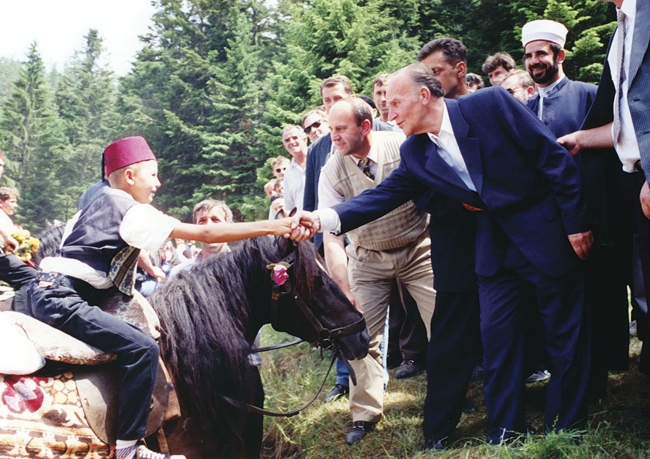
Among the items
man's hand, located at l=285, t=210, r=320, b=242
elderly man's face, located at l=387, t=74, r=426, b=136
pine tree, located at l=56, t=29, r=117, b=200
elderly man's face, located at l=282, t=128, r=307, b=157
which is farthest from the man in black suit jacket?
pine tree, located at l=56, t=29, r=117, b=200

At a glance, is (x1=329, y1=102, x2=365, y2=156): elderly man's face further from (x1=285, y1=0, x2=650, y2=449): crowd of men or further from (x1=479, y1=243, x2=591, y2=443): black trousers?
(x1=479, y1=243, x2=591, y2=443): black trousers

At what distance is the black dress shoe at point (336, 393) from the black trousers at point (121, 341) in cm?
250

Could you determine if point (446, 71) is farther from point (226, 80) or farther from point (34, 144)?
point (34, 144)

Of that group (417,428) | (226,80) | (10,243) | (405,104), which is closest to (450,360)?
(417,428)

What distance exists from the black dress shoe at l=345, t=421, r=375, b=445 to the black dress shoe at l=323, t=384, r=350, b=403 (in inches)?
25.9

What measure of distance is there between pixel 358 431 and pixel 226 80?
34241mm

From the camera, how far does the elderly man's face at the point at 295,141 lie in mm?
7191

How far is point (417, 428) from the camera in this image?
442cm

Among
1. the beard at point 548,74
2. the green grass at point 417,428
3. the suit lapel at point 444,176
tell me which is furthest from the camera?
the beard at point 548,74

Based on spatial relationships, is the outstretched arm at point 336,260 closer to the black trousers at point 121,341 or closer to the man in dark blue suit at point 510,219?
the man in dark blue suit at point 510,219

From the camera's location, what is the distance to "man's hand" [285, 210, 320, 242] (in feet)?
11.5

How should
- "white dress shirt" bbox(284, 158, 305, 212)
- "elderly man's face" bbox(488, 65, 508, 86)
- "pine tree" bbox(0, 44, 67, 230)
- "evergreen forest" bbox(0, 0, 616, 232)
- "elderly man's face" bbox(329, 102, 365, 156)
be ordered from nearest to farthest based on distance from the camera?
"elderly man's face" bbox(329, 102, 365, 156)
"elderly man's face" bbox(488, 65, 508, 86)
"white dress shirt" bbox(284, 158, 305, 212)
"evergreen forest" bbox(0, 0, 616, 232)
"pine tree" bbox(0, 44, 67, 230)

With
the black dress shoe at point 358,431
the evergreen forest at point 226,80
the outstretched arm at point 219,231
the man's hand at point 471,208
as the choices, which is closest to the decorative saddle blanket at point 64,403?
the outstretched arm at point 219,231

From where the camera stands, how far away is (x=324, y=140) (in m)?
5.56
